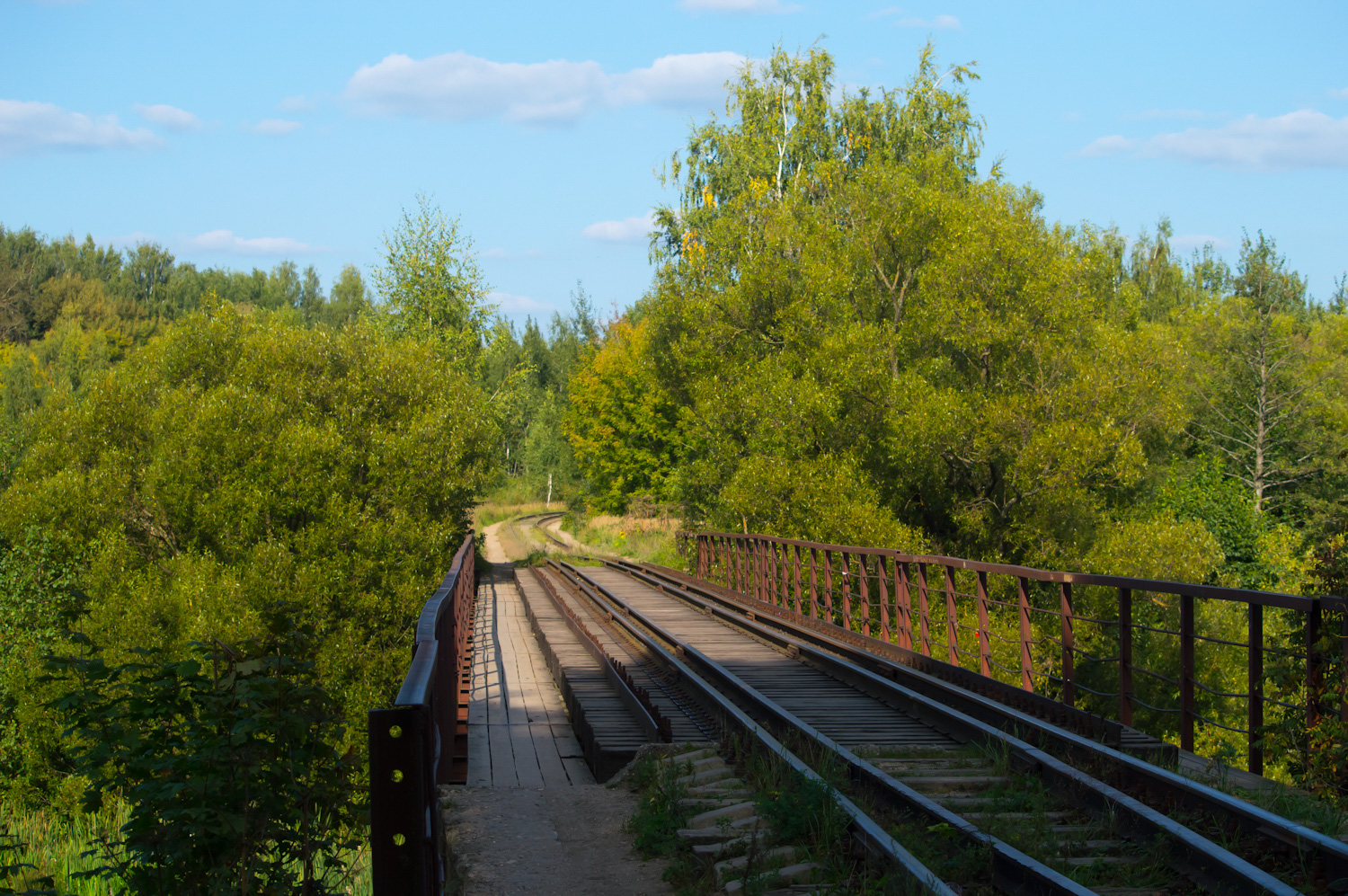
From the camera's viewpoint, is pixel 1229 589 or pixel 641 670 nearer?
pixel 1229 589

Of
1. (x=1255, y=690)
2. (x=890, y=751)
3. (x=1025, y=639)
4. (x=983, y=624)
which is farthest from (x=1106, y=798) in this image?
(x=983, y=624)

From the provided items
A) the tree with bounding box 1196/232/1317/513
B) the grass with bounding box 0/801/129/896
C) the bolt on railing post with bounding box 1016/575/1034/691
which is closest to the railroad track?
the bolt on railing post with bounding box 1016/575/1034/691

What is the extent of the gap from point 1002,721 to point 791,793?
2639mm

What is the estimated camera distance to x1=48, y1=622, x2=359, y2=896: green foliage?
3859 mm

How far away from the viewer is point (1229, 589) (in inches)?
221

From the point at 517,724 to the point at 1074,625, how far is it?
16.1 m

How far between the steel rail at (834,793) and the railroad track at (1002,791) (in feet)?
0.04

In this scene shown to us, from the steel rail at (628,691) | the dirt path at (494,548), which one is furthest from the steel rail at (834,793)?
the dirt path at (494,548)

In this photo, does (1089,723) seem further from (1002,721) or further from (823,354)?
(823,354)

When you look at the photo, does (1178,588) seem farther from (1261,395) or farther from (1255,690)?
(1261,395)

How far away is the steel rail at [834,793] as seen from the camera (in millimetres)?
3879

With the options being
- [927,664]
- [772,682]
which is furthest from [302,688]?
[927,664]

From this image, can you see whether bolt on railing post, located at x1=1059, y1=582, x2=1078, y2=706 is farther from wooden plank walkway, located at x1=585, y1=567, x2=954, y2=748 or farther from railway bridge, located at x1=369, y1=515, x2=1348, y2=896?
wooden plank walkway, located at x1=585, y1=567, x2=954, y2=748

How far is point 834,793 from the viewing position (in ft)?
16.5
